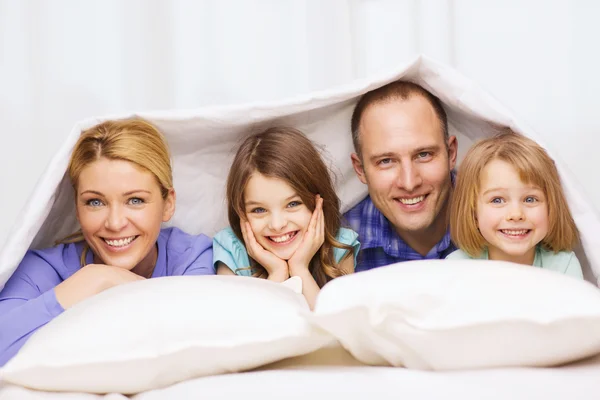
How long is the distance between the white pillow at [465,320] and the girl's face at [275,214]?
591 millimetres

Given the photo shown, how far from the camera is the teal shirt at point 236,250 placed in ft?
5.49

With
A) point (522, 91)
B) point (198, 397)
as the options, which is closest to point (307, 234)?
point (198, 397)

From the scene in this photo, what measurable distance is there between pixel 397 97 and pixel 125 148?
0.60 meters

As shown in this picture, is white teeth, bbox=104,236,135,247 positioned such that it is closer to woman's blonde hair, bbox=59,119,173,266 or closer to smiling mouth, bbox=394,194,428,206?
woman's blonde hair, bbox=59,119,173,266

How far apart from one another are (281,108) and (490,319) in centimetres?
82

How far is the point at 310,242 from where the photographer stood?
165 cm

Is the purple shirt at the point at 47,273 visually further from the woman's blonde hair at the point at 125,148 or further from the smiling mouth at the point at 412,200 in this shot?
the smiling mouth at the point at 412,200

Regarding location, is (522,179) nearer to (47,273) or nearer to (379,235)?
(379,235)

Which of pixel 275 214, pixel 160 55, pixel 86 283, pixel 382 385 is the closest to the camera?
pixel 382 385

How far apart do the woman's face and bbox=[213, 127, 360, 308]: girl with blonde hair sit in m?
0.18

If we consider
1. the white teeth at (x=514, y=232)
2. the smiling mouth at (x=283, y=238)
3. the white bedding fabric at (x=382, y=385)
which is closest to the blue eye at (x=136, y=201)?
the smiling mouth at (x=283, y=238)

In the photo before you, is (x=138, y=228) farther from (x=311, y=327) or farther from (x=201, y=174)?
(x=311, y=327)

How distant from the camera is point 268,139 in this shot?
5.54 ft

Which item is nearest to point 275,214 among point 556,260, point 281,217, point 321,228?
point 281,217
